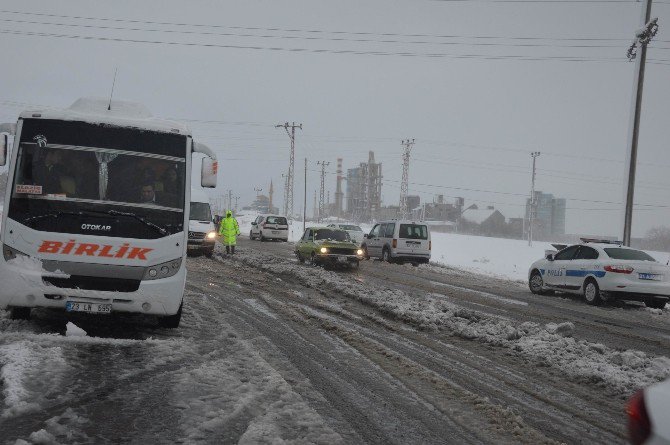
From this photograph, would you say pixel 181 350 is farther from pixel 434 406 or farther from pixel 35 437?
pixel 434 406

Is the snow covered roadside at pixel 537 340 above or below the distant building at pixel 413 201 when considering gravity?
below

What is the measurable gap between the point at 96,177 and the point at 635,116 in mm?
20486

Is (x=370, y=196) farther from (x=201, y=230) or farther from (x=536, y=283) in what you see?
(x=536, y=283)

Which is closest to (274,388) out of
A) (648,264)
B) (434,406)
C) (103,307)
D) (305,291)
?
(434,406)

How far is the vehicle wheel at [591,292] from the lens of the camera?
1363 cm

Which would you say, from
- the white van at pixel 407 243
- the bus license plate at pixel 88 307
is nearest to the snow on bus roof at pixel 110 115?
the bus license plate at pixel 88 307

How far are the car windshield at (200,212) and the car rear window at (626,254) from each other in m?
14.0

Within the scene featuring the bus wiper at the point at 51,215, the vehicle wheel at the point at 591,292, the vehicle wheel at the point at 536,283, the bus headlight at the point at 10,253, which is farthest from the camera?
the vehicle wheel at the point at 536,283

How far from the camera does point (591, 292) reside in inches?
547

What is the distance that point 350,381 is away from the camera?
5.59m

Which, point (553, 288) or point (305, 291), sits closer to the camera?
point (305, 291)

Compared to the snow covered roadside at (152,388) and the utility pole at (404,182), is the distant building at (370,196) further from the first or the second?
the snow covered roadside at (152,388)

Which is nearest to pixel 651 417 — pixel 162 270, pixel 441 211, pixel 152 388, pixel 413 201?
pixel 152 388

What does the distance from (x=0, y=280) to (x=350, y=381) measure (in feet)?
13.7
